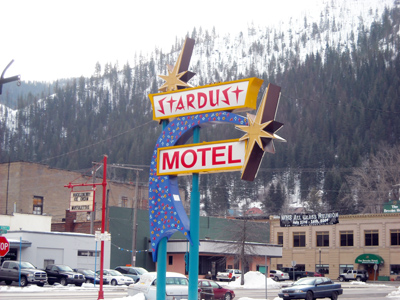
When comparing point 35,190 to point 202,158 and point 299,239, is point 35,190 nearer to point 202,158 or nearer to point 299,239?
point 299,239

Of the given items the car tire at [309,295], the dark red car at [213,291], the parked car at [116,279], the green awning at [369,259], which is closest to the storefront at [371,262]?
the green awning at [369,259]

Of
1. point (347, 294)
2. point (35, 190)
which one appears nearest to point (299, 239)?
→ point (35, 190)

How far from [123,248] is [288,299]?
109 ft

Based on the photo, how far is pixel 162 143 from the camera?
66.3ft

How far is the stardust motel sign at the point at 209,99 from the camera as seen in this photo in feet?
59.5

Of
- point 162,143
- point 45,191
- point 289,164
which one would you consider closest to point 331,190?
point 289,164

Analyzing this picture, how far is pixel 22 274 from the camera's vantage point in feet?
131

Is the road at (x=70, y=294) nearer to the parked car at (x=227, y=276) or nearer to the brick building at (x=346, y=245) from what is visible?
the parked car at (x=227, y=276)

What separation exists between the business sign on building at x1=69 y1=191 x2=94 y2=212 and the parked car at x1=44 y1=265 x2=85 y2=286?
6.66 m

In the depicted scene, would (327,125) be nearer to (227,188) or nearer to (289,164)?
(289,164)

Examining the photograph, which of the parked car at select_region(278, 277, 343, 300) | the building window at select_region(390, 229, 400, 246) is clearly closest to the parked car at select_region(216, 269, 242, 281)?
the building window at select_region(390, 229, 400, 246)

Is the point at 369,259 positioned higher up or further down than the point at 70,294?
higher up

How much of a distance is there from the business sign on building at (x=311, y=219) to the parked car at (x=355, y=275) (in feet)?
44.1

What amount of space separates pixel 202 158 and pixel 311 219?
48.0m
